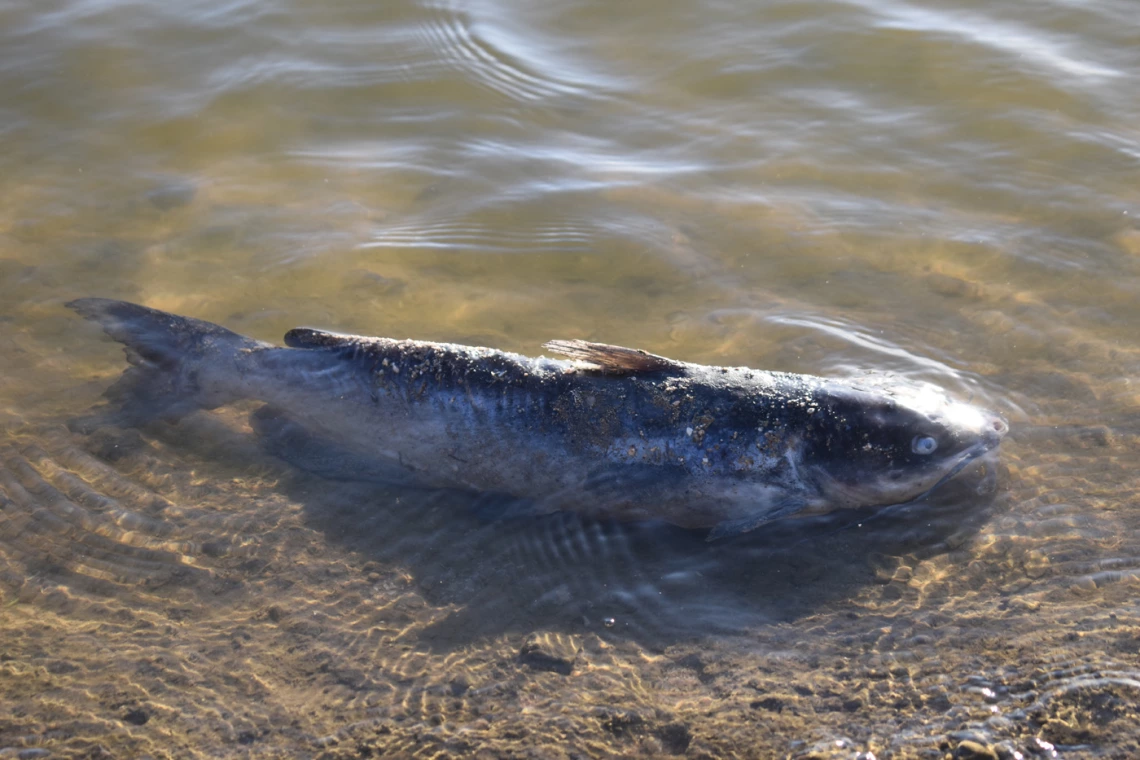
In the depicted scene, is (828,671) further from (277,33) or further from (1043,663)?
(277,33)

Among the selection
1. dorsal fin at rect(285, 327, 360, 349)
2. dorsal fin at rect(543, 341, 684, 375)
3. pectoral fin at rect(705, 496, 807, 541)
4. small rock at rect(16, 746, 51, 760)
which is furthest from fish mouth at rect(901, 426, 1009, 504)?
small rock at rect(16, 746, 51, 760)

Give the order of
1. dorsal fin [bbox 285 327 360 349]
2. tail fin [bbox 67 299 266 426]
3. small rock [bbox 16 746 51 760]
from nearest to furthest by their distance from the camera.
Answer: small rock [bbox 16 746 51 760]
dorsal fin [bbox 285 327 360 349]
tail fin [bbox 67 299 266 426]

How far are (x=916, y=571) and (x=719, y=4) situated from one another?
23.7ft

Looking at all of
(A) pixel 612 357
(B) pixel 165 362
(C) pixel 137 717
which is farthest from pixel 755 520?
(B) pixel 165 362

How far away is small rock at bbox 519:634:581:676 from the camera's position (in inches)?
145

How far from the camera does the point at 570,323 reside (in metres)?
5.89

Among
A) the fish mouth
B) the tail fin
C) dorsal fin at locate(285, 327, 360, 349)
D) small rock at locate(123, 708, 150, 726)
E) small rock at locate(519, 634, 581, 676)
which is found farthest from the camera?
the tail fin

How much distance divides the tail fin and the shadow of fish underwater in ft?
2.66

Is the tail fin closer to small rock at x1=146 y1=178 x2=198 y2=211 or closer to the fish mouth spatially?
small rock at x1=146 y1=178 x2=198 y2=211

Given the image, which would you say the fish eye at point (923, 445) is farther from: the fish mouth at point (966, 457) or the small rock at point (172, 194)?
the small rock at point (172, 194)

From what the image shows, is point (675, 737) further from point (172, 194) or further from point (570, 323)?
point (172, 194)

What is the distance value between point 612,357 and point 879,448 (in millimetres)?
1408

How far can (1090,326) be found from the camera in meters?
5.59

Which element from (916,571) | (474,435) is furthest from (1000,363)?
(474,435)
